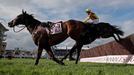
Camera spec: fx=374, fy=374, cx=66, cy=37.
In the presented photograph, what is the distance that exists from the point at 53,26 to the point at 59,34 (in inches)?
17.6

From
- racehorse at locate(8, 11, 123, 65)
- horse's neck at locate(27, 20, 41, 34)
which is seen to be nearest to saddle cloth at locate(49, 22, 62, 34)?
racehorse at locate(8, 11, 123, 65)

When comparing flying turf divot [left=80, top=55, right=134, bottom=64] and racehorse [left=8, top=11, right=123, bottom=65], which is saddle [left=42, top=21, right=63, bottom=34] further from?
flying turf divot [left=80, top=55, right=134, bottom=64]

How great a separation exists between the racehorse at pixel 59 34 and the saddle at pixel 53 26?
3.2 inches

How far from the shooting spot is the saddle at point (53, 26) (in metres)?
16.5

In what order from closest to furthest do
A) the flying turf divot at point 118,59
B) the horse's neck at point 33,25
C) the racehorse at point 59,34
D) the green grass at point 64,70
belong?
the green grass at point 64,70
the racehorse at point 59,34
the horse's neck at point 33,25
the flying turf divot at point 118,59

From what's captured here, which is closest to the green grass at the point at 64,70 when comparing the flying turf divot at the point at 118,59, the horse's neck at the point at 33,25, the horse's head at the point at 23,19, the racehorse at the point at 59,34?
the racehorse at the point at 59,34

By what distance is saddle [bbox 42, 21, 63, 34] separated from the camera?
16469 mm

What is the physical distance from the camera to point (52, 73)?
1027 centimetres

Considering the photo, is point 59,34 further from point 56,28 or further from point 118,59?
point 118,59

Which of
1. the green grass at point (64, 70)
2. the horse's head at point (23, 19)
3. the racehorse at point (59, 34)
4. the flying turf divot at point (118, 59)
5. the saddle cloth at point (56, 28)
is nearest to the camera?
the green grass at point (64, 70)

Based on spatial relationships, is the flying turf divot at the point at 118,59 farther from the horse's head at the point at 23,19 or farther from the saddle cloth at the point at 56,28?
the horse's head at the point at 23,19

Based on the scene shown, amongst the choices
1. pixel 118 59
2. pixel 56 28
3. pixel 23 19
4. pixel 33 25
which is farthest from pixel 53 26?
pixel 118 59

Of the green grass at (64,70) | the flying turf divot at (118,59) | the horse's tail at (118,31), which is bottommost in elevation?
the flying turf divot at (118,59)

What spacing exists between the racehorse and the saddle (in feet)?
0.26
